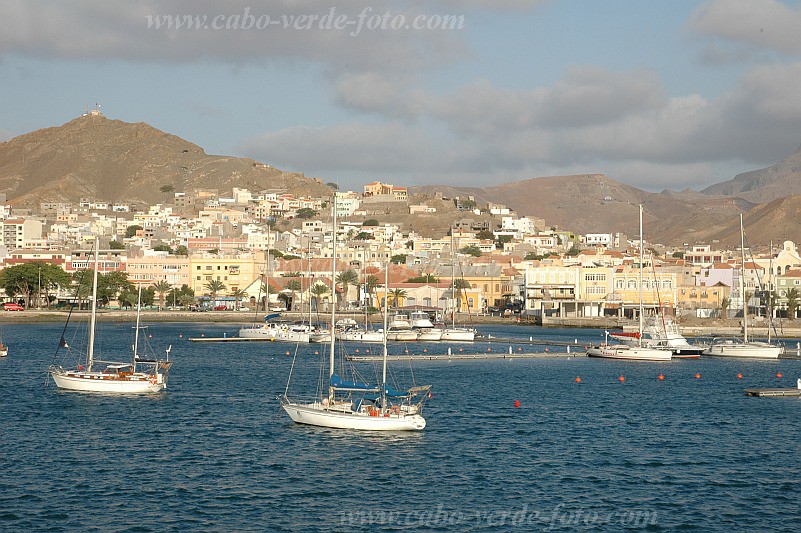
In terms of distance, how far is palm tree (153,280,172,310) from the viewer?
14350cm

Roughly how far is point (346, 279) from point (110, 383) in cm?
9890

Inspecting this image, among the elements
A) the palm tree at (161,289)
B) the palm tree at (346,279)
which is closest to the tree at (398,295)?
the palm tree at (346,279)

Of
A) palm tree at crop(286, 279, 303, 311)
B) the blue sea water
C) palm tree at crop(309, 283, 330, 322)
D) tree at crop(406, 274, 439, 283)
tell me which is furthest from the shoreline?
the blue sea water

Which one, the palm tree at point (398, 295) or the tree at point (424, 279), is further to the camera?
the tree at point (424, 279)

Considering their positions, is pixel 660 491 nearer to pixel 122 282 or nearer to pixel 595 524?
pixel 595 524

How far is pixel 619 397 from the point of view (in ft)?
163

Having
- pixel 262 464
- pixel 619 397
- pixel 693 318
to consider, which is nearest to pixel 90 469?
pixel 262 464

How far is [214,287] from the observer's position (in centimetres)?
14388

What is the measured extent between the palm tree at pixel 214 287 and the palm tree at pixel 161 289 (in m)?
5.59

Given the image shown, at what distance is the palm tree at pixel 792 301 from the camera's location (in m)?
124

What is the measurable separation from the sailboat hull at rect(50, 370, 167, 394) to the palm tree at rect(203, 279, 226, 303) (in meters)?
97.1

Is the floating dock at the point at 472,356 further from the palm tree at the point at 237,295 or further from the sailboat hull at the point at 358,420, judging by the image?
the palm tree at the point at 237,295

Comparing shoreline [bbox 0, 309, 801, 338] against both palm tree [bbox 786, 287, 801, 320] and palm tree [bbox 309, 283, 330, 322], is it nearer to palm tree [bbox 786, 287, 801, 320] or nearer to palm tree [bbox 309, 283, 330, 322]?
palm tree [bbox 309, 283, 330, 322]

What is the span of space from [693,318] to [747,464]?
302 feet
